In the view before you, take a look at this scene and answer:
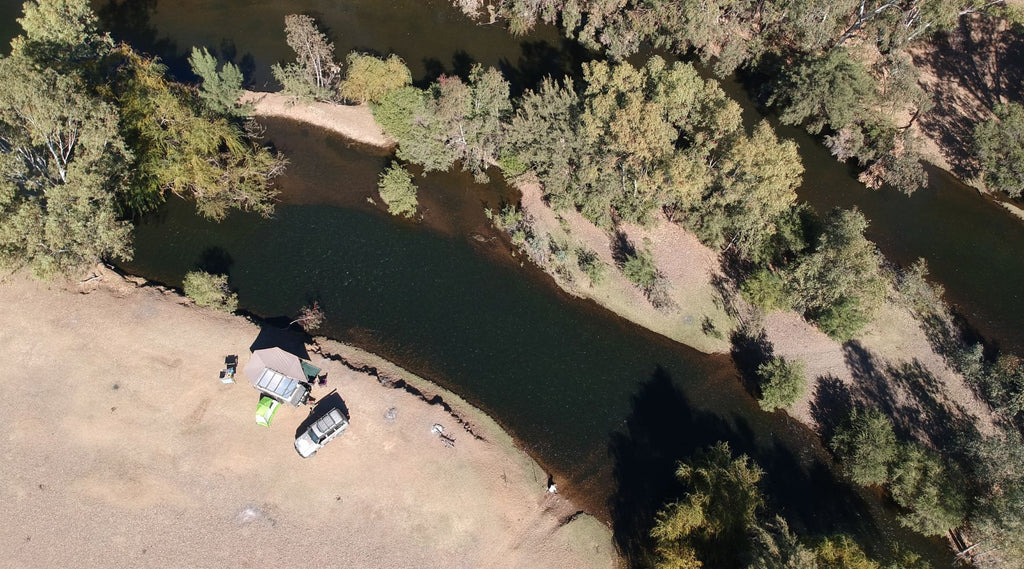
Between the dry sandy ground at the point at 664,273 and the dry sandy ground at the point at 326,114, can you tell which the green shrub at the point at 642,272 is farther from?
the dry sandy ground at the point at 326,114

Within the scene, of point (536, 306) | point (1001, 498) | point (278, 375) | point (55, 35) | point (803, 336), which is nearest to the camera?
point (1001, 498)

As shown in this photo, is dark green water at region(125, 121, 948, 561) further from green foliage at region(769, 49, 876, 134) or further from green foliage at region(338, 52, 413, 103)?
green foliage at region(769, 49, 876, 134)

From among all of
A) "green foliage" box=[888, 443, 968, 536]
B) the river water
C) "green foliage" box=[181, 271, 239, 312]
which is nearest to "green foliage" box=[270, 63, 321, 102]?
the river water

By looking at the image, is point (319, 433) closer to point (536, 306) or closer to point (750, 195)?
point (536, 306)

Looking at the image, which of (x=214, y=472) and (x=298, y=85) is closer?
(x=214, y=472)

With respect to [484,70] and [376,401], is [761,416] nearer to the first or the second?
[376,401]

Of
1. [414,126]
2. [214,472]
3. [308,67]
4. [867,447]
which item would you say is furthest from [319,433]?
[867,447]

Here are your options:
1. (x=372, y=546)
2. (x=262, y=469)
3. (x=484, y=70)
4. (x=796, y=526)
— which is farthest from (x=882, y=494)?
(x=484, y=70)

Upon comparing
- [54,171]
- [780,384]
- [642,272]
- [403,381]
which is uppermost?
[780,384]
